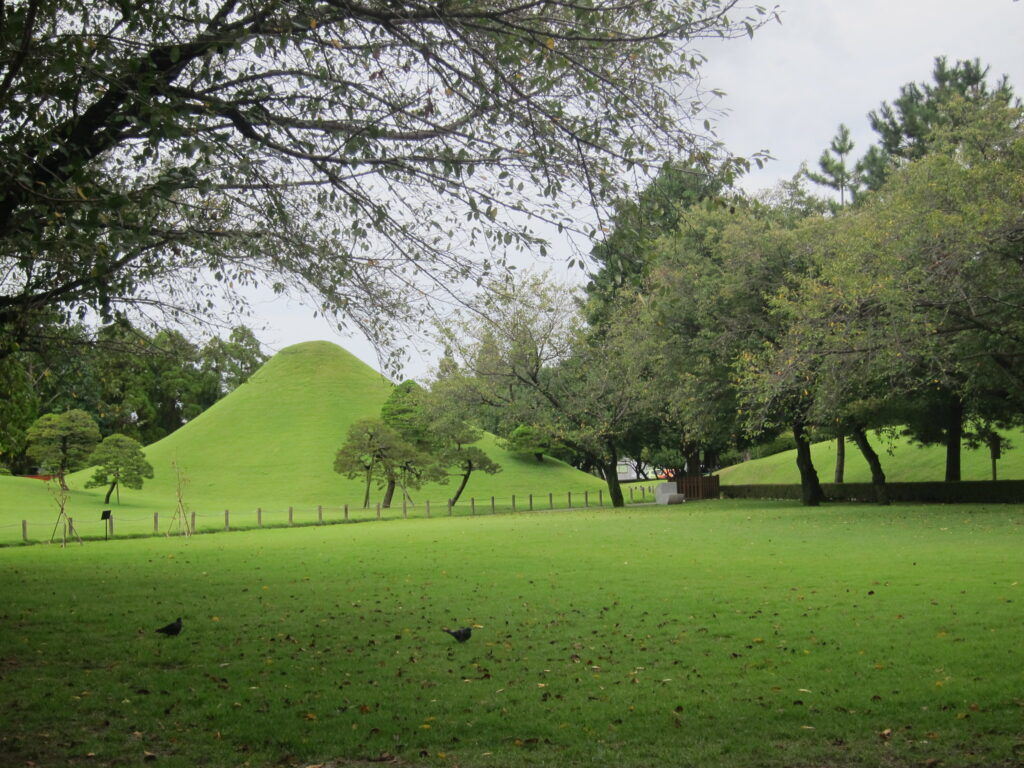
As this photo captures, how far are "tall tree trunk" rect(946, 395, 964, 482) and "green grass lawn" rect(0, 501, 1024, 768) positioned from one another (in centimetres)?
1785

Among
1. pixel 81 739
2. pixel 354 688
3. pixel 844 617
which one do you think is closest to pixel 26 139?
pixel 81 739

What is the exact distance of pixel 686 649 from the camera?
8.71 m

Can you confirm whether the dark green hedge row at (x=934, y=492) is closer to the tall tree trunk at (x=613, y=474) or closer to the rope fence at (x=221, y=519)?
the tall tree trunk at (x=613, y=474)

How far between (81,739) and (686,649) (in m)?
5.57

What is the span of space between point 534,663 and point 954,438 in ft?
100

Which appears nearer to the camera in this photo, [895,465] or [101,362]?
[101,362]

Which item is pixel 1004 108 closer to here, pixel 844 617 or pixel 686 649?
pixel 844 617

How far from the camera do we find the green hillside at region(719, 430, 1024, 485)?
42.4 meters

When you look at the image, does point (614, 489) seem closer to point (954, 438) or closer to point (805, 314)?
point (954, 438)

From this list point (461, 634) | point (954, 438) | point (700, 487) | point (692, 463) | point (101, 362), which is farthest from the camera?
point (692, 463)

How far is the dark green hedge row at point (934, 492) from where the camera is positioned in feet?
99.3

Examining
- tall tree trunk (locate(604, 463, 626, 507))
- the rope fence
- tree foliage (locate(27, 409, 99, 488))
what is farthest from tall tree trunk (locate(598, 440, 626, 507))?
tree foliage (locate(27, 409, 99, 488))

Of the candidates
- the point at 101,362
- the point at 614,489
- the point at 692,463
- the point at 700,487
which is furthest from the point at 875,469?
the point at 101,362

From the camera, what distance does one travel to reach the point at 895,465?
4619 cm
